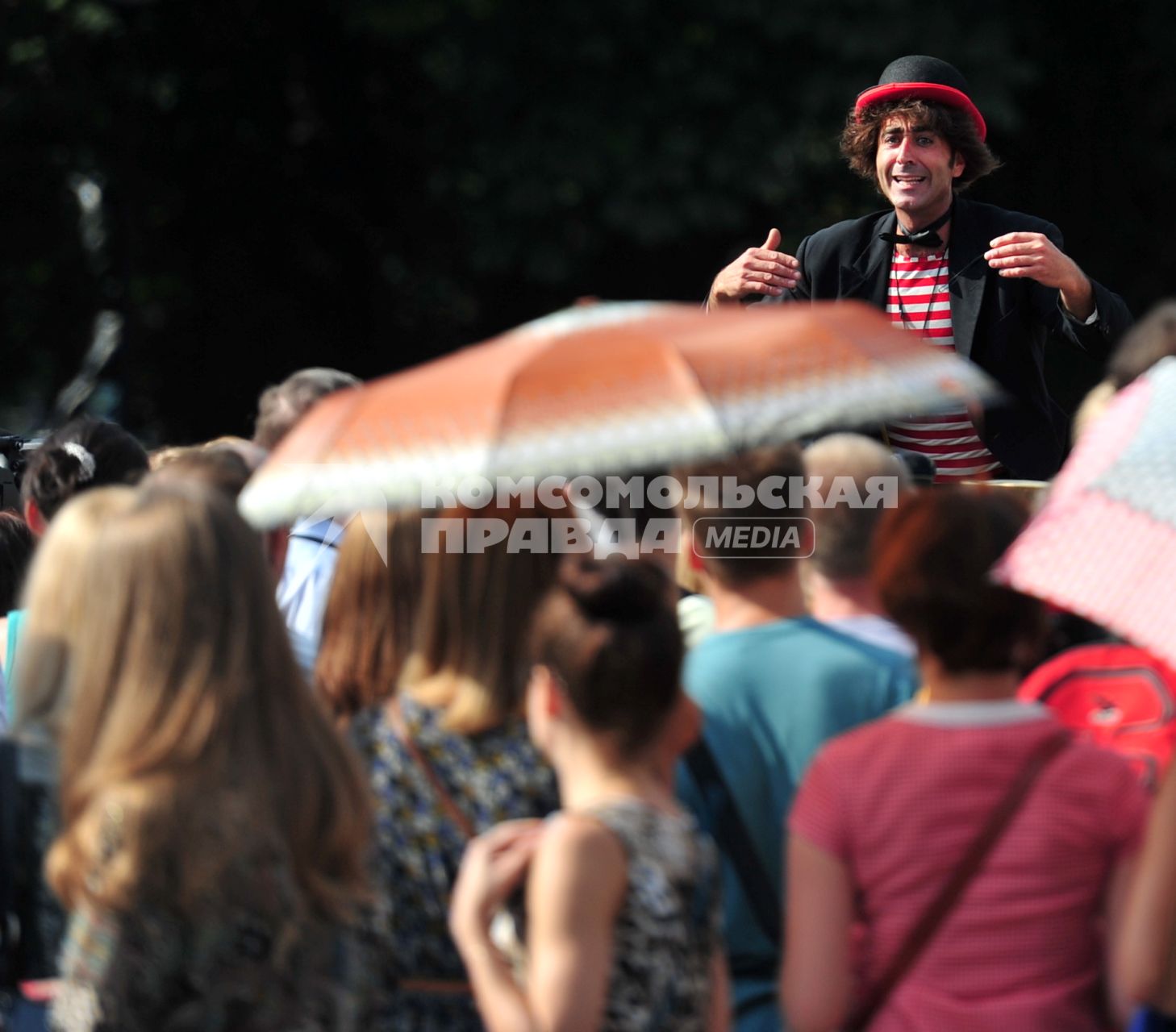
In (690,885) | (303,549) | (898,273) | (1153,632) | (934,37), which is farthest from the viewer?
(934,37)

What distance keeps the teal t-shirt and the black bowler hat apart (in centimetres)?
231

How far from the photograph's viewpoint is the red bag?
264 cm

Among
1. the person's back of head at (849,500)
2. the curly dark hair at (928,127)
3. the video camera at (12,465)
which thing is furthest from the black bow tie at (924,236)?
the video camera at (12,465)

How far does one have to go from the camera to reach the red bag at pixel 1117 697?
2641 mm

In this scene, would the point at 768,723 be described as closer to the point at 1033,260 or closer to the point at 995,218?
the point at 1033,260

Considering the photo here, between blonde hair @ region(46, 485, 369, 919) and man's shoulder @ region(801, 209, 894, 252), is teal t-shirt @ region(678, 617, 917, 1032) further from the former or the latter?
man's shoulder @ region(801, 209, 894, 252)

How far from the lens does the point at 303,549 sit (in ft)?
13.5

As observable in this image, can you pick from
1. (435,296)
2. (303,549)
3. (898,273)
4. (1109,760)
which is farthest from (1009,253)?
(435,296)

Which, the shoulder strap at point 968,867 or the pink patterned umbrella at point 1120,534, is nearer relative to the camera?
the pink patterned umbrella at point 1120,534

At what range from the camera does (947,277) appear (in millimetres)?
4641

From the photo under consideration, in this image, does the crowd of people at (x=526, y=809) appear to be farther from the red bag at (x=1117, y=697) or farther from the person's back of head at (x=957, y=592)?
the red bag at (x=1117, y=697)

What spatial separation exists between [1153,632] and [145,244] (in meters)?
11.5

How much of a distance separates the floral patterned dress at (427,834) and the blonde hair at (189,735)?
0.69ft

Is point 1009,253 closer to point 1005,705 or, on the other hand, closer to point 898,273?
point 898,273
